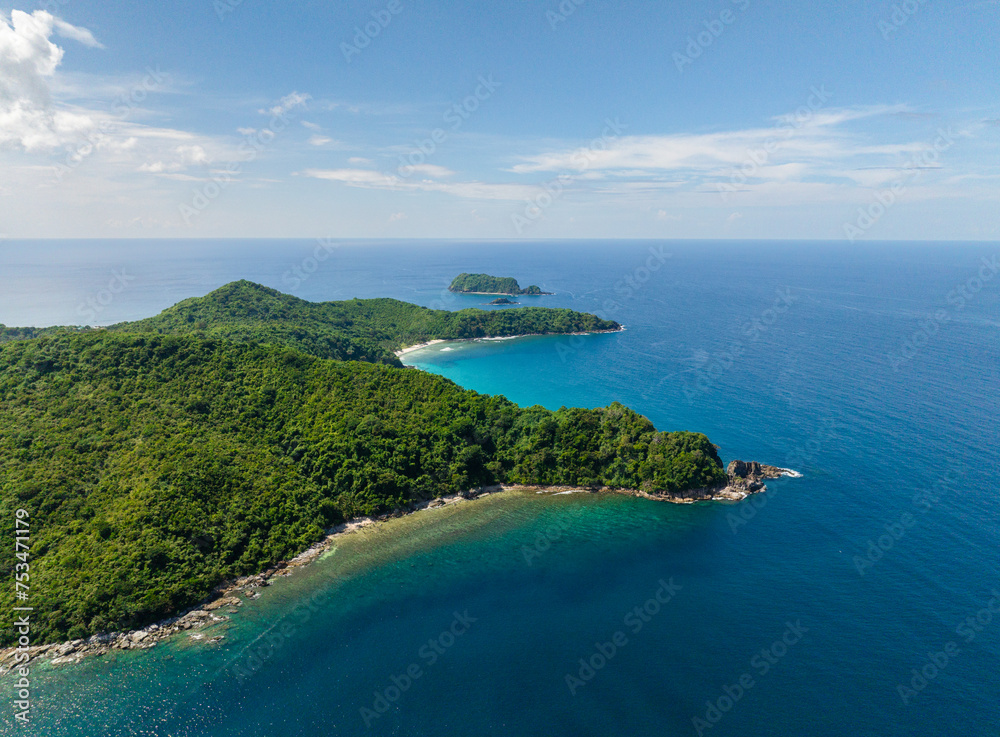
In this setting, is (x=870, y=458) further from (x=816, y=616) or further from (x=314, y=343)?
(x=314, y=343)

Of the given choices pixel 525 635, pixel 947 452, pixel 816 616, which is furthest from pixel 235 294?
pixel 947 452
